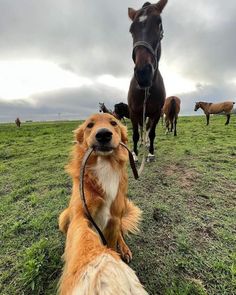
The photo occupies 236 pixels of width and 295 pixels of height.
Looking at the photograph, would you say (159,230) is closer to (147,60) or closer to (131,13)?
(147,60)

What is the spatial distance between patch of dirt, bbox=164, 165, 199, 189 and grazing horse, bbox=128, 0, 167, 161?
3.39 ft

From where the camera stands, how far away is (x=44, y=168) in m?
8.01

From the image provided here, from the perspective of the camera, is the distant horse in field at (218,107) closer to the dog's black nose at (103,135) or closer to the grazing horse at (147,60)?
the grazing horse at (147,60)

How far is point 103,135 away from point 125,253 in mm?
1585

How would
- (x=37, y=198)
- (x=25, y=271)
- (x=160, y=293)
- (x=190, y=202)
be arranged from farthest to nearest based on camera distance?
1. (x=37, y=198)
2. (x=190, y=202)
3. (x=25, y=271)
4. (x=160, y=293)

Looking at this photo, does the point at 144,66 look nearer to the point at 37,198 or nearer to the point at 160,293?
the point at 37,198

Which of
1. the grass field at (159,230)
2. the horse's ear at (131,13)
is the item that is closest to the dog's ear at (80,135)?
the grass field at (159,230)

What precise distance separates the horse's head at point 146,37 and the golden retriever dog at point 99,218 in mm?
2250

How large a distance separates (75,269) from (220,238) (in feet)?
8.50

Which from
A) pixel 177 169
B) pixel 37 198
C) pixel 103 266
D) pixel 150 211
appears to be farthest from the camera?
pixel 177 169

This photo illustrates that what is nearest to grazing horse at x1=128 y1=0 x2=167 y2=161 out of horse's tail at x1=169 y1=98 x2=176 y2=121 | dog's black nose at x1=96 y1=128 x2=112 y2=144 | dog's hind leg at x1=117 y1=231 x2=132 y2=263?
dog's black nose at x1=96 y1=128 x2=112 y2=144

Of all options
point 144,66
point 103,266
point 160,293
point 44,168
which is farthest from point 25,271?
point 44,168

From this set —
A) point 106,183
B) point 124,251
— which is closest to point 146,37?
point 106,183

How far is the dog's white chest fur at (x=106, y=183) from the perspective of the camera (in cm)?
301
